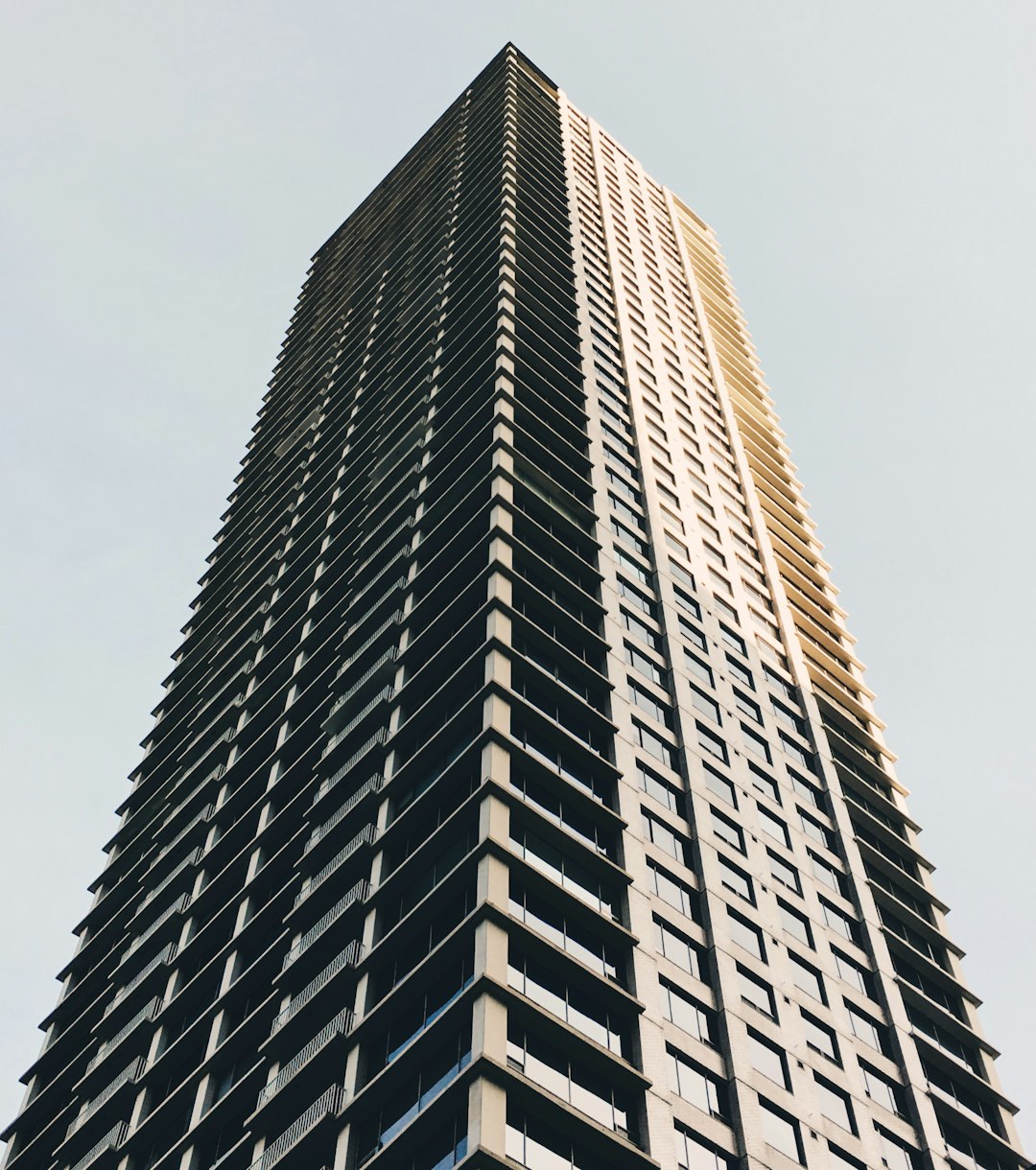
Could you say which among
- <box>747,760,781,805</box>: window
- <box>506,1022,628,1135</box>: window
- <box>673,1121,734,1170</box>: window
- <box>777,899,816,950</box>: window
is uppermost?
<box>747,760,781,805</box>: window

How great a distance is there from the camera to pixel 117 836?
71.4m

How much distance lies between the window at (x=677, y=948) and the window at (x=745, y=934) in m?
2.46

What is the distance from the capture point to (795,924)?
167 ft

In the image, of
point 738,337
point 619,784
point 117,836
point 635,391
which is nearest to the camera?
point 619,784

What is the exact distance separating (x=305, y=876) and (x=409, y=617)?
35.0ft

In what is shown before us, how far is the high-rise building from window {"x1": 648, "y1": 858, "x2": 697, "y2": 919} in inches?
7.0

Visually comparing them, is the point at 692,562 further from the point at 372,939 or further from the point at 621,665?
the point at 372,939

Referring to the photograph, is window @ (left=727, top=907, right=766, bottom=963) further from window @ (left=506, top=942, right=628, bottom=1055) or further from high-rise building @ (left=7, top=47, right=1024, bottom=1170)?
window @ (left=506, top=942, right=628, bottom=1055)

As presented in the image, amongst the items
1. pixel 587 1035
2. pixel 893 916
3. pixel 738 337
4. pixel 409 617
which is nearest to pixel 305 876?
pixel 409 617

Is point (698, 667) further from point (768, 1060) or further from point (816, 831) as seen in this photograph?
point (768, 1060)

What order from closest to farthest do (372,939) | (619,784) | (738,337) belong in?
1. (372,939)
2. (619,784)
3. (738,337)

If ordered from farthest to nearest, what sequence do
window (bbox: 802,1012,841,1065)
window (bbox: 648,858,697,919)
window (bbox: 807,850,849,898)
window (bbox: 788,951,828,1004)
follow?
1. window (bbox: 807,850,849,898)
2. window (bbox: 788,951,828,1004)
3. window (bbox: 802,1012,841,1065)
4. window (bbox: 648,858,697,919)

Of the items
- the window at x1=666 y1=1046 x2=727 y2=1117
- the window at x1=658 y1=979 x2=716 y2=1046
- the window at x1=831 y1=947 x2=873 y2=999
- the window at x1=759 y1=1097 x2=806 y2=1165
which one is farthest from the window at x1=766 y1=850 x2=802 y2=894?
the window at x1=666 y1=1046 x2=727 y2=1117

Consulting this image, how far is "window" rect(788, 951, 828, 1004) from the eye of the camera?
48.3 meters
